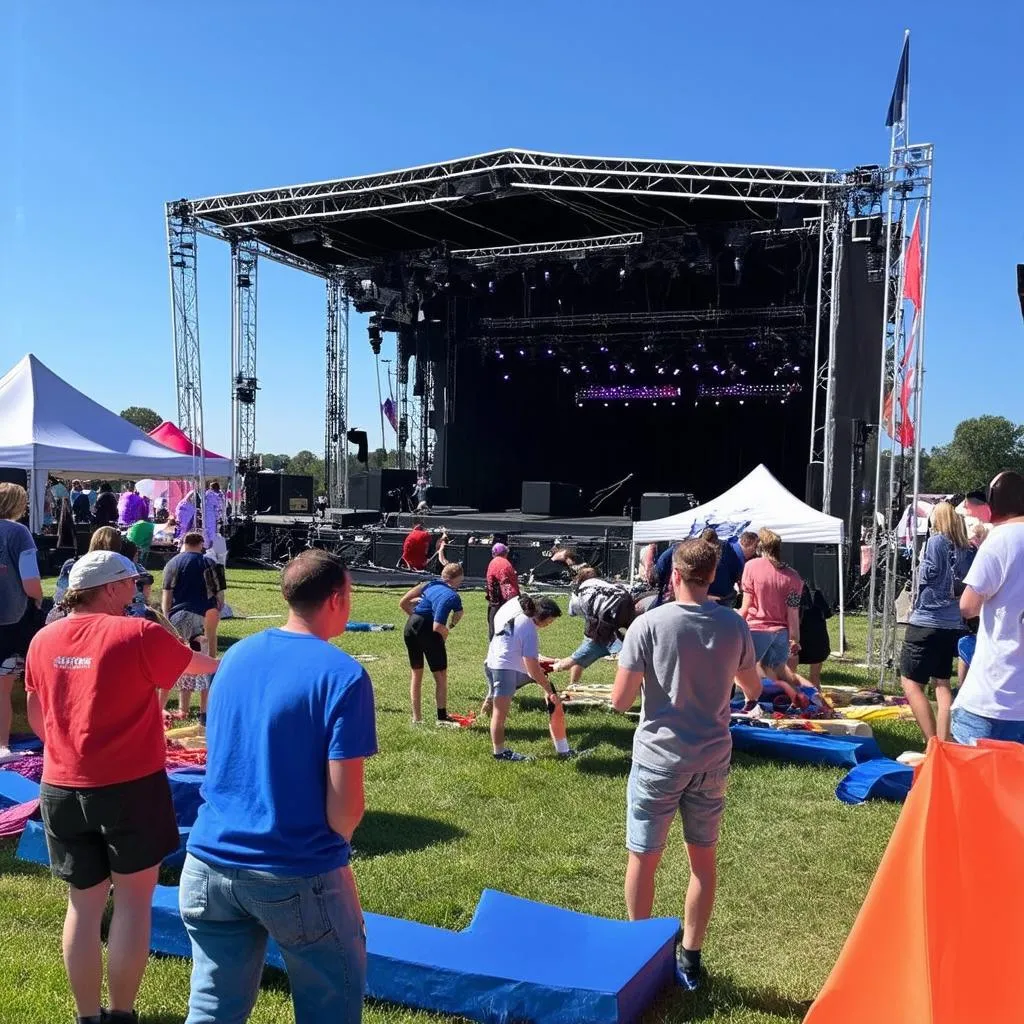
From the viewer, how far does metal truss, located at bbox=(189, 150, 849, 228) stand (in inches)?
653

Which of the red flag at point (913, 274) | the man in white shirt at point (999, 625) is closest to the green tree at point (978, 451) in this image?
the red flag at point (913, 274)

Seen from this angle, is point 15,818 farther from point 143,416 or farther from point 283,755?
point 143,416

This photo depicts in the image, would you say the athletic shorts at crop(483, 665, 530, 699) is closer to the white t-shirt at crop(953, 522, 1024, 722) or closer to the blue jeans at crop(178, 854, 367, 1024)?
the white t-shirt at crop(953, 522, 1024, 722)

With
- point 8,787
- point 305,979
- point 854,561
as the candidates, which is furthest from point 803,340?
point 305,979

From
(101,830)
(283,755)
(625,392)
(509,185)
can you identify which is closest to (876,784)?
(101,830)

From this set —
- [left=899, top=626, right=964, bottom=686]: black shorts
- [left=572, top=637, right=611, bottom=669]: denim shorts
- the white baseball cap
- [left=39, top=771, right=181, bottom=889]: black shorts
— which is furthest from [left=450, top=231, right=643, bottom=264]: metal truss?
[left=39, top=771, right=181, bottom=889]: black shorts

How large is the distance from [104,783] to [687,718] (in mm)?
1934

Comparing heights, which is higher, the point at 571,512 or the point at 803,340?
the point at 803,340

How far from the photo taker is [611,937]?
3.53m

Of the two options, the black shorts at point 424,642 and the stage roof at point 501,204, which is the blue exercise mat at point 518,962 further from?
the stage roof at point 501,204

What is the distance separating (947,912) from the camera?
8.77 feet

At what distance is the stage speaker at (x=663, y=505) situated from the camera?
18234 mm

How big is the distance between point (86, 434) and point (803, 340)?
→ 14.3 m

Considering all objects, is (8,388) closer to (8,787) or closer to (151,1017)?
(8,787)
